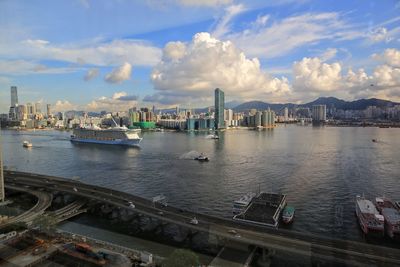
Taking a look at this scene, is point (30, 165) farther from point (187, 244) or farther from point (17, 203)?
point (187, 244)

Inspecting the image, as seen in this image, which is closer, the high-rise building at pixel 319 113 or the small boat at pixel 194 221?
the small boat at pixel 194 221

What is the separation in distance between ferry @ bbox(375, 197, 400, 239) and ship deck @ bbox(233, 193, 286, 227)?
12.8 feet

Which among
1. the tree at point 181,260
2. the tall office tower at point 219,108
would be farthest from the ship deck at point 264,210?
the tall office tower at point 219,108

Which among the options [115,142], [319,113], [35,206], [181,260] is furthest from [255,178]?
[319,113]

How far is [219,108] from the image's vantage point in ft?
366

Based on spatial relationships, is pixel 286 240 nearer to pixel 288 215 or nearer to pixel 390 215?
pixel 288 215

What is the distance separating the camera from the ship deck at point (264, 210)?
12.4 metres

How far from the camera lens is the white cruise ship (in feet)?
147

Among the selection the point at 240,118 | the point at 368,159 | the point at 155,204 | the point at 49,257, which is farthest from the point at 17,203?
the point at 240,118

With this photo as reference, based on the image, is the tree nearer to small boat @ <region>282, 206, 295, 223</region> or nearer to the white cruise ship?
small boat @ <region>282, 206, 295, 223</region>

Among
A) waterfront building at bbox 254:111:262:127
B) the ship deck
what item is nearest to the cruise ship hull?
the ship deck

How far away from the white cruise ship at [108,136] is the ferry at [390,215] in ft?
112

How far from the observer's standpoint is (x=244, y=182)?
20.0m

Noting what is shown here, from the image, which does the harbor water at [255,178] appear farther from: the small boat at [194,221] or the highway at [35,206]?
the highway at [35,206]
